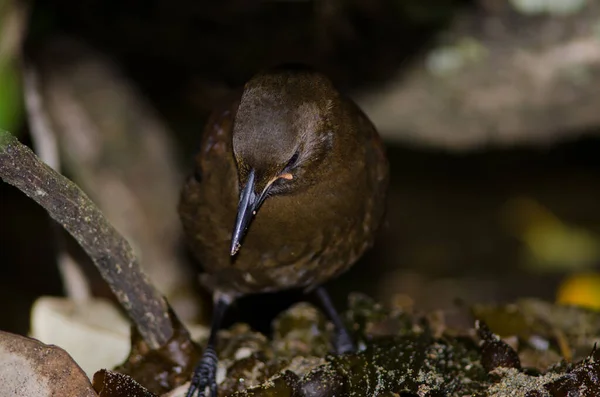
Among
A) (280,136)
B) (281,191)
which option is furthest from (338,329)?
(280,136)

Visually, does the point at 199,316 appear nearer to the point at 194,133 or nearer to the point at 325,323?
the point at 194,133

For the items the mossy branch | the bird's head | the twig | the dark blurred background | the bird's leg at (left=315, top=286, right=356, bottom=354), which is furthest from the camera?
the dark blurred background

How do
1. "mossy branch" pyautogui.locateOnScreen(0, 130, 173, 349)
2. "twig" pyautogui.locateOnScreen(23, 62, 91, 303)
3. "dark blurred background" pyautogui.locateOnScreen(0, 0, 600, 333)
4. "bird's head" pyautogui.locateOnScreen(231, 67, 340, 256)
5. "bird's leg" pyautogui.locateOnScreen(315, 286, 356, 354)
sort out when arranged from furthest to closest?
1. "dark blurred background" pyautogui.locateOnScreen(0, 0, 600, 333)
2. "twig" pyautogui.locateOnScreen(23, 62, 91, 303)
3. "bird's leg" pyautogui.locateOnScreen(315, 286, 356, 354)
4. "bird's head" pyautogui.locateOnScreen(231, 67, 340, 256)
5. "mossy branch" pyautogui.locateOnScreen(0, 130, 173, 349)

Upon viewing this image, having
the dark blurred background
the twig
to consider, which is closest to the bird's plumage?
Result: the dark blurred background

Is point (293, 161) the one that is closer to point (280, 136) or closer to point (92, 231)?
point (280, 136)

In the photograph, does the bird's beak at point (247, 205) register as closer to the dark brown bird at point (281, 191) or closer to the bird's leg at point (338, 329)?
the dark brown bird at point (281, 191)

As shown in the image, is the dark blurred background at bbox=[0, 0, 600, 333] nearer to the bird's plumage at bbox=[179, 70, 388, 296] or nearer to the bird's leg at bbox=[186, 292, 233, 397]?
the bird's plumage at bbox=[179, 70, 388, 296]
